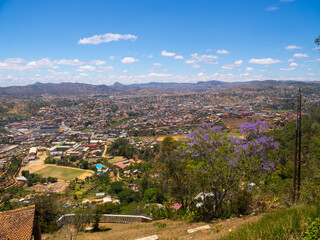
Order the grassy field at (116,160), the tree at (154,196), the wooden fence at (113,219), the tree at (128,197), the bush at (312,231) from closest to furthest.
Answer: the bush at (312,231) < the wooden fence at (113,219) < the tree at (154,196) < the tree at (128,197) < the grassy field at (116,160)

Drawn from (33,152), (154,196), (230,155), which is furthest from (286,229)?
(33,152)

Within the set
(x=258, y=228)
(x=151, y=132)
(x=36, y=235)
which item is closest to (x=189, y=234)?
(x=258, y=228)

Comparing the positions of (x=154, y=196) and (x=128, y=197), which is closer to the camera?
(x=154, y=196)

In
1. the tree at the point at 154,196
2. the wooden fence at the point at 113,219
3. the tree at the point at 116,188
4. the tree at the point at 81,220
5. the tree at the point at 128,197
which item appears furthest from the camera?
the tree at the point at 116,188

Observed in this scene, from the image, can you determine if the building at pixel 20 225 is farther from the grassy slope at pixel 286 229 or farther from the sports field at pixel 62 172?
the sports field at pixel 62 172

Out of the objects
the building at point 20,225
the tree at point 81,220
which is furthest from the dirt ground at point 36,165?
the building at point 20,225

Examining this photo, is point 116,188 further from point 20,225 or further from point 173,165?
point 20,225

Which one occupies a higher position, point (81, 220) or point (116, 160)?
point (81, 220)

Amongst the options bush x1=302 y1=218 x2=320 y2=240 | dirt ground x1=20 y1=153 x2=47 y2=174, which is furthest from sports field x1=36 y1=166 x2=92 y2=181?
bush x1=302 y1=218 x2=320 y2=240
